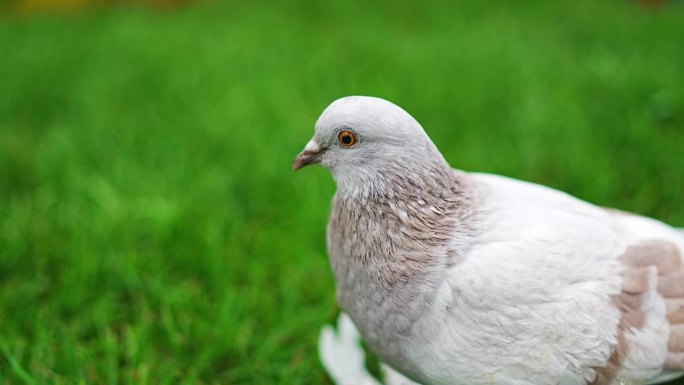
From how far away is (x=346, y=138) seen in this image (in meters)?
2.01

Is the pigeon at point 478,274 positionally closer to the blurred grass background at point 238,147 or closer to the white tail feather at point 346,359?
the white tail feather at point 346,359

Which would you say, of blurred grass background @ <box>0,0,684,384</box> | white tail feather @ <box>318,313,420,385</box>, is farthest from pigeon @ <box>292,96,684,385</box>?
blurred grass background @ <box>0,0,684,384</box>

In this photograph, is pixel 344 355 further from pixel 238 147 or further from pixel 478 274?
pixel 238 147

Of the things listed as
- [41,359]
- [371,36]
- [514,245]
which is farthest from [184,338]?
[371,36]

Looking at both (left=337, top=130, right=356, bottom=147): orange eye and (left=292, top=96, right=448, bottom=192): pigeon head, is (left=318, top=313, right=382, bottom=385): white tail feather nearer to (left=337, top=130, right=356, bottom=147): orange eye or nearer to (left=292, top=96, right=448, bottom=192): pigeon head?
(left=292, top=96, right=448, bottom=192): pigeon head

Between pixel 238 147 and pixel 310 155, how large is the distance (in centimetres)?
228

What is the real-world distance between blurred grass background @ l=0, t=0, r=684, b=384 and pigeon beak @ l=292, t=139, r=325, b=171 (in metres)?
0.99

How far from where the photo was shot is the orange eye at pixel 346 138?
199 cm

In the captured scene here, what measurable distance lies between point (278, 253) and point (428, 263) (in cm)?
154

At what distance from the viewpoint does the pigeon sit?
190cm

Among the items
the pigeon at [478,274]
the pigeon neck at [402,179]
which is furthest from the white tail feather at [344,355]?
the pigeon neck at [402,179]

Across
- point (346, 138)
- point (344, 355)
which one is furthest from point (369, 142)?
point (344, 355)

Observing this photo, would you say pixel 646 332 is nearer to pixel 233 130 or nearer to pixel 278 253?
pixel 278 253

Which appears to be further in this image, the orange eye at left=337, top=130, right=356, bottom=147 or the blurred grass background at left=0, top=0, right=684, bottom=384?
the blurred grass background at left=0, top=0, right=684, bottom=384
